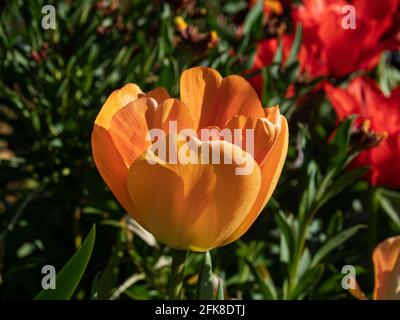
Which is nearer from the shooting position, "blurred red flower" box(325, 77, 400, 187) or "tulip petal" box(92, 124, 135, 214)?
"tulip petal" box(92, 124, 135, 214)

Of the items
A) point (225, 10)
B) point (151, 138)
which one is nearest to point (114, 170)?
point (151, 138)

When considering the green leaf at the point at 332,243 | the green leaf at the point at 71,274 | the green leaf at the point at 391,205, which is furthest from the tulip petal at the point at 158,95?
the green leaf at the point at 391,205

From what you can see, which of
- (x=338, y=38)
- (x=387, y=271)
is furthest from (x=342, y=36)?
(x=387, y=271)

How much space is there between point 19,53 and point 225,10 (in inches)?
16.9

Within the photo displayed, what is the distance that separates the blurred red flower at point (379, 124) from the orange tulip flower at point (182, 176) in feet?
1.30

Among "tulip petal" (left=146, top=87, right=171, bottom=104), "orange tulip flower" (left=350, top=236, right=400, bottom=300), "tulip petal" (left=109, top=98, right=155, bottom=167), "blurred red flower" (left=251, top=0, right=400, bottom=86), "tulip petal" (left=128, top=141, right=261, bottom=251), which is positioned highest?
"blurred red flower" (left=251, top=0, right=400, bottom=86)

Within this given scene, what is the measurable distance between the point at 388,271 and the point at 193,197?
0.23m

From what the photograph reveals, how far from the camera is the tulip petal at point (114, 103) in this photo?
57 centimetres

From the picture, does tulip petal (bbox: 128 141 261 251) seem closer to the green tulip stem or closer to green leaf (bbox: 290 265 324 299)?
the green tulip stem

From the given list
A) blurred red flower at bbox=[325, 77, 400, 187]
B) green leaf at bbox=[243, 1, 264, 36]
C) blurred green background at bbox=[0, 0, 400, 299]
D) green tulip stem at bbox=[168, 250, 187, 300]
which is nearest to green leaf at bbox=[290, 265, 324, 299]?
blurred green background at bbox=[0, 0, 400, 299]

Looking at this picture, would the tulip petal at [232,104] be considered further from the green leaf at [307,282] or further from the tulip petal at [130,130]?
the green leaf at [307,282]

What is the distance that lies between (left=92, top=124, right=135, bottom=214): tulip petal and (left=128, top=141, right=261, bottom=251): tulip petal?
0.02m

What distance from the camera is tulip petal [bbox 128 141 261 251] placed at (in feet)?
1.77
